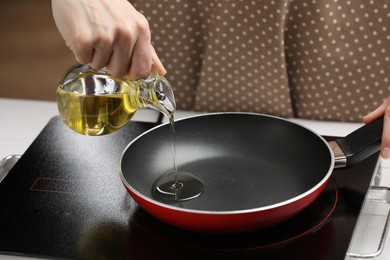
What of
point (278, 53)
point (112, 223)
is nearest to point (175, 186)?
point (112, 223)

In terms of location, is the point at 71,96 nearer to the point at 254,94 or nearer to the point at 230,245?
the point at 230,245

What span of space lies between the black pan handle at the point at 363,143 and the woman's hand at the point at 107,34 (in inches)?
13.2

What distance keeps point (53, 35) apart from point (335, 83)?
209 cm

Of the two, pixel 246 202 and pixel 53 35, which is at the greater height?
pixel 246 202

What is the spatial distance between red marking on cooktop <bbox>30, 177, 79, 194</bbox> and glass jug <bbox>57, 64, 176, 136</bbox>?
0.35ft

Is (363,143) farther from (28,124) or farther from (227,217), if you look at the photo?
(28,124)

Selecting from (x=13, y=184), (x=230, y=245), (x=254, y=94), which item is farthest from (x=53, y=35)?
(x=230, y=245)

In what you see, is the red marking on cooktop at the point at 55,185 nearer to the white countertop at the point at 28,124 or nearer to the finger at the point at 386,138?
the white countertop at the point at 28,124

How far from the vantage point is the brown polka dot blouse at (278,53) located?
Result: 134cm

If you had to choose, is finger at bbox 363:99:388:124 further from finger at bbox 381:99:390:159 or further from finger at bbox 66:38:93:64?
finger at bbox 66:38:93:64

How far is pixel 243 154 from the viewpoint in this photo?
1.16m

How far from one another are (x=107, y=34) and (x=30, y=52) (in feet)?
7.68

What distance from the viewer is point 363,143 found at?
1.03 m

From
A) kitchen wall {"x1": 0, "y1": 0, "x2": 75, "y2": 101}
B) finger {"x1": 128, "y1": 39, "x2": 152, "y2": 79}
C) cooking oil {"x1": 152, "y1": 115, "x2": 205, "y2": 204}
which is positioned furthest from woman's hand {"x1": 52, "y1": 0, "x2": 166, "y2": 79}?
kitchen wall {"x1": 0, "y1": 0, "x2": 75, "y2": 101}
